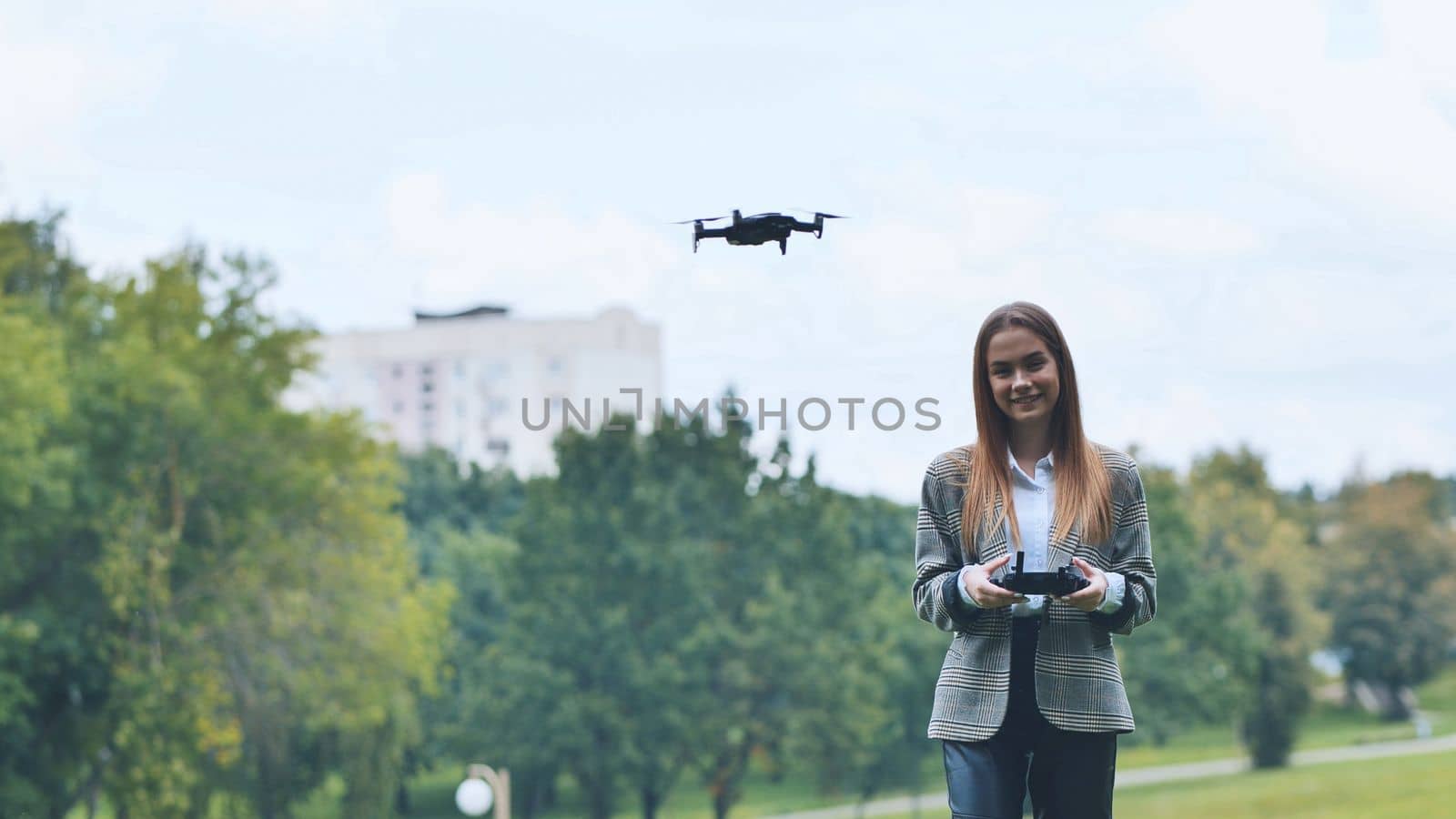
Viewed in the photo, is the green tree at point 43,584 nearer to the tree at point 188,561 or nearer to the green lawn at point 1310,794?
the tree at point 188,561

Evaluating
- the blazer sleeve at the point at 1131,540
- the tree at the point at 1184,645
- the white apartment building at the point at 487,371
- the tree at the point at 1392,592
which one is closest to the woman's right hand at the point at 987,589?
the blazer sleeve at the point at 1131,540

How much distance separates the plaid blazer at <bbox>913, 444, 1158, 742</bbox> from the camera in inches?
115

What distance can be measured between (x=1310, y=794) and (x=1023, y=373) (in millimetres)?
38553

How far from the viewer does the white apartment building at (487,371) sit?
242 ft

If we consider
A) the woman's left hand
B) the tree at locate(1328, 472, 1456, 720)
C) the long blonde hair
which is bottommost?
the tree at locate(1328, 472, 1456, 720)

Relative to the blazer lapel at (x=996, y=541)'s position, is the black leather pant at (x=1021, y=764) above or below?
below

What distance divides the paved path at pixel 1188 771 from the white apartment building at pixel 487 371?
3315cm

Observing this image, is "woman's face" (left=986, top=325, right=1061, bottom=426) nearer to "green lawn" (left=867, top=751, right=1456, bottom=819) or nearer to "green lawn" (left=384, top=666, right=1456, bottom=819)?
"green lawn" (left=384, top=666, right=1456, bottom=819)

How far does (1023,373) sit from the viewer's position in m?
3.01

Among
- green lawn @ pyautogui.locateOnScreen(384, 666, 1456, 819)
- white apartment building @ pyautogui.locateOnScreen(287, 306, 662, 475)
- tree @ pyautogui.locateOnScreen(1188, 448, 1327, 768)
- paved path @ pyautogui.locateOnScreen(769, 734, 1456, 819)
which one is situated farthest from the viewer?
white apartment building @ pyautogui.locateOnScreen(287, 306, 662, 475)

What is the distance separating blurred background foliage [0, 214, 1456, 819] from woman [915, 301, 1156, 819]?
19328 millimetres

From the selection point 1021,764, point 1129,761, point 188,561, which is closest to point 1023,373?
point 1021,764

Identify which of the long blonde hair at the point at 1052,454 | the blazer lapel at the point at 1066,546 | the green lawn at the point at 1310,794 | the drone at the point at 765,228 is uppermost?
the drone at the point at 765,228

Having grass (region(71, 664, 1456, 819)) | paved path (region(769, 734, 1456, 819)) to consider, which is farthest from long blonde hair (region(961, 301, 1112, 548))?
paved path (region(769, 734, 1456, 819))
